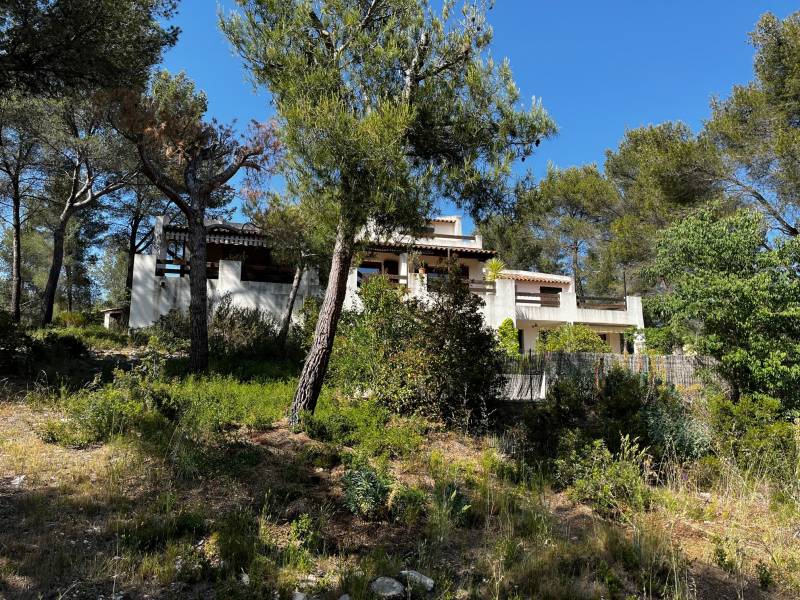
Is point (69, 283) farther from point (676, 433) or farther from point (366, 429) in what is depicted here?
point (676, 433)

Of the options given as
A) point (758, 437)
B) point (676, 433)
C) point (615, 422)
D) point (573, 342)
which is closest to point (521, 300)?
point (573, 342)

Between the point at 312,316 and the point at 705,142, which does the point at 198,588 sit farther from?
the point at 705,142

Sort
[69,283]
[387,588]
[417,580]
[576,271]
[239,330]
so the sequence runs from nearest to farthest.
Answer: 1. [387,588]
2. [417,580]
3. [239,330]
4. [69,283]
5. [576,271]

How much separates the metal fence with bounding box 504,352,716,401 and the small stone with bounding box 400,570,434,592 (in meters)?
8.48

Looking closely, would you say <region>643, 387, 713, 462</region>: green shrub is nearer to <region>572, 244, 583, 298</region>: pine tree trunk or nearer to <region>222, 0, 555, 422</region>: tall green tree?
<region>222, 0, 555, 422</region>: tall green tree

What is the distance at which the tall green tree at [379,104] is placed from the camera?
23.0 ft

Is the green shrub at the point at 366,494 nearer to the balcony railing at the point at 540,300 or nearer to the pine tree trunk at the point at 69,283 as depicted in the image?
the balcony railing at the point at 540,300

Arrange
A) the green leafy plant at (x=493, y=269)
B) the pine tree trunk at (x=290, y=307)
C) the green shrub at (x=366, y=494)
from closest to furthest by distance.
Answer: the green shrub at (x=366, y=494) < the pine tree trunk at (x=290, y=307) < the green leafy plant at (x=493, y=269)

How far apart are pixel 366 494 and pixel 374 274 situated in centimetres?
948

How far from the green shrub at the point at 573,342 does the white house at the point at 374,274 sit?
→ 2.12 metres

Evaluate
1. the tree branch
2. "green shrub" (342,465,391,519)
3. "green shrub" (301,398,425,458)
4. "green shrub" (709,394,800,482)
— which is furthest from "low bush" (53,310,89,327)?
"green shrub" (709,394,800,482)

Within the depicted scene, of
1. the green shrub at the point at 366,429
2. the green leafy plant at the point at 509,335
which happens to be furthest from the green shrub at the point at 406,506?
the green leafy plant at the point at 509,335

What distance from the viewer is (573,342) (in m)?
19.1

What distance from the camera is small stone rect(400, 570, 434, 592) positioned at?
399cm
